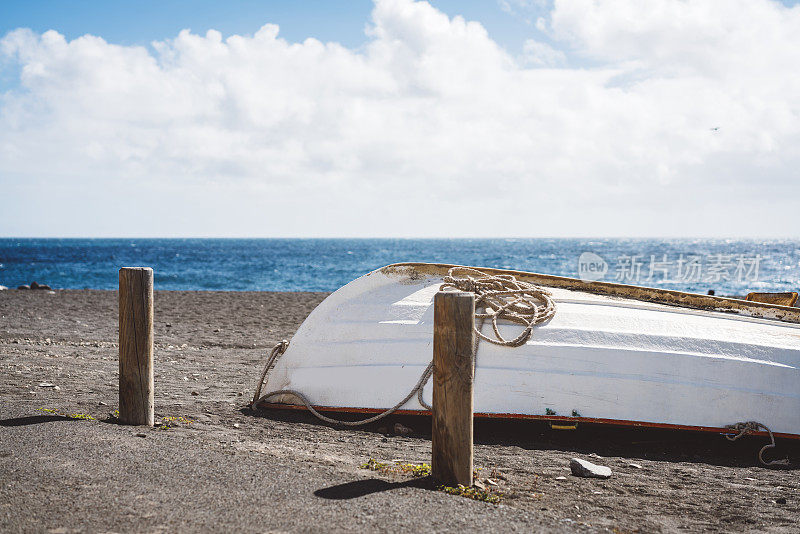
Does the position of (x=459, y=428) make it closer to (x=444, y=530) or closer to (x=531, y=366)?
(x=444, y=530)

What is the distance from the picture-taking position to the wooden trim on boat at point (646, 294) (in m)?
6.26

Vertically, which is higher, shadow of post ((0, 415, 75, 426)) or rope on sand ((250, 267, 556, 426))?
rope on sand ((250, 267, 556, 426))

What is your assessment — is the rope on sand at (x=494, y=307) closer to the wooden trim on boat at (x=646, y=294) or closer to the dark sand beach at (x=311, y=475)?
the dark sand beach at (x=311, y=475)

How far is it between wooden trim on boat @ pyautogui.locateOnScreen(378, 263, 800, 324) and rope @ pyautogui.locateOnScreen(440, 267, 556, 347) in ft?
1.06

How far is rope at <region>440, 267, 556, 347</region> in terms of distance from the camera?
17.8ft

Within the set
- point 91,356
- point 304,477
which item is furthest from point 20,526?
point 91,356

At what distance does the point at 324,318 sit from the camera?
19.8 ft

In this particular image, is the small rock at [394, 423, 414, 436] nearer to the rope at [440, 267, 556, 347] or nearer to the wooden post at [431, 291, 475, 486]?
the rope at [440, 267, 556, 347]

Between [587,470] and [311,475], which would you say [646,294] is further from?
[311,475]

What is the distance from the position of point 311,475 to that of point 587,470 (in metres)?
1.80

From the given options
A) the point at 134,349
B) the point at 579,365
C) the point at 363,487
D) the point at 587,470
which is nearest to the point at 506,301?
the point at 579,365

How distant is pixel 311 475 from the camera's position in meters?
3.83

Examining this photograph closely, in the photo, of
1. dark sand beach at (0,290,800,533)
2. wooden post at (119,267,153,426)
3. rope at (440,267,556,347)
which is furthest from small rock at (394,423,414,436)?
wooden post at (119,267,153,426)

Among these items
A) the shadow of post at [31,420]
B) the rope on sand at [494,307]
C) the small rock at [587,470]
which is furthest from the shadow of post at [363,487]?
the shadow of post at [31,420]
